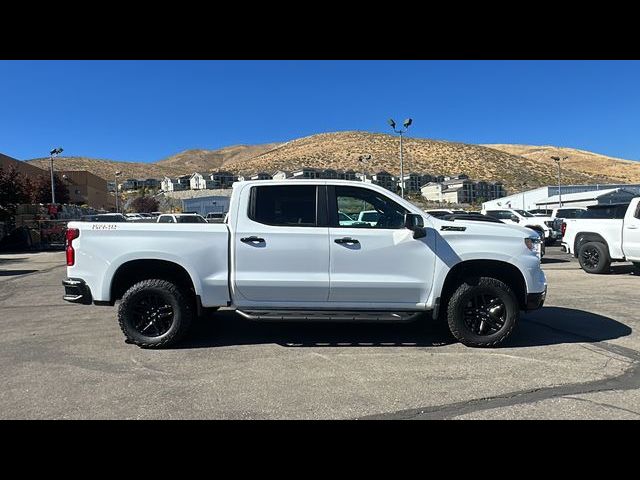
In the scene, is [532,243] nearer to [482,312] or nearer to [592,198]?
[482,312]

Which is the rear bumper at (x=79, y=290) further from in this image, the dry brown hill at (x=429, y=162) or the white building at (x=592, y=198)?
the dry brown hill at (x=429, y=162)

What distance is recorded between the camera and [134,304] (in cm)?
559

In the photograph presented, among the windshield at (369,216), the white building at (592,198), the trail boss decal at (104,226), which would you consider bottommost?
the trail boss decal at (104,226)

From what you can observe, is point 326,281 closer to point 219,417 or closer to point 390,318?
point 390,318

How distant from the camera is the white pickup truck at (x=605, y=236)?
11039mm

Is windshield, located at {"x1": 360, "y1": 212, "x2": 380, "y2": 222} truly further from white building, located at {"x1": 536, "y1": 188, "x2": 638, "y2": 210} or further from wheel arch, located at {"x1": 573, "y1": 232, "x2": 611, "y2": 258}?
white building, located at {"x1": 536, "y1": 188, "x2": 638, "y2": 210}

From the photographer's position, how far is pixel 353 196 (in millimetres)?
5730

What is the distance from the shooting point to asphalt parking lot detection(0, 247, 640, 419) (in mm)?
3918

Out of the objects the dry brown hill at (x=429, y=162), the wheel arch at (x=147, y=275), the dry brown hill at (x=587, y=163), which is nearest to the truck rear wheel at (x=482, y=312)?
the wheel arch at (x=147, y=275)

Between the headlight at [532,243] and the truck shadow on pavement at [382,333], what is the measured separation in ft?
3.86

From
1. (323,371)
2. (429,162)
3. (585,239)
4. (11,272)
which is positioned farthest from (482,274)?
(429,162)

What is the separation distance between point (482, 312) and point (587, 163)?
136m
